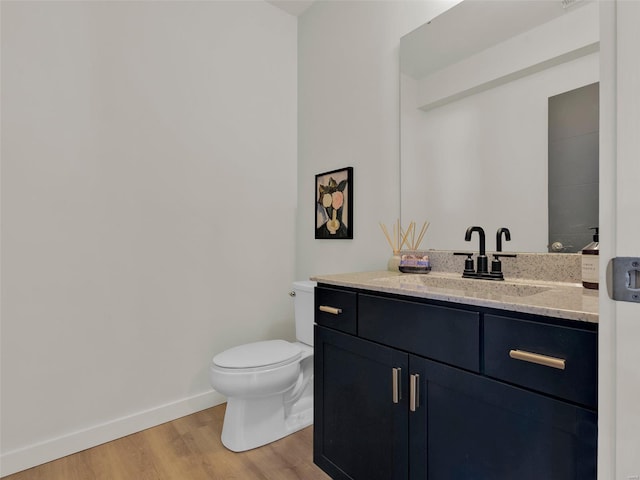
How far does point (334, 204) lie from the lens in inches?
89.9

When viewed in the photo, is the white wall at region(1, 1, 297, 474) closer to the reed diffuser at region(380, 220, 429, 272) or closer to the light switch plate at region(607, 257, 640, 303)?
the reed diffuser at region(380, 220, 429, 272)

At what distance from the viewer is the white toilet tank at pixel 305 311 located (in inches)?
82.7

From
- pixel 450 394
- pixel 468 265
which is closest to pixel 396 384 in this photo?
pixel 450 394

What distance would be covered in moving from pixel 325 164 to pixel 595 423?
1.94m

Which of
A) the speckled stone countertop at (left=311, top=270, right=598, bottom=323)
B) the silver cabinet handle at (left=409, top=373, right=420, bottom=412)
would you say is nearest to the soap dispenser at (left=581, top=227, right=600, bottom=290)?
the speckled stone countertop at (left=311, top=270, right=598, bottom=323)

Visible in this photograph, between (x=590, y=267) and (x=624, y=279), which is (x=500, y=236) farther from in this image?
(x=624, y=279)

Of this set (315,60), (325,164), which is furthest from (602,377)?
(315,60)

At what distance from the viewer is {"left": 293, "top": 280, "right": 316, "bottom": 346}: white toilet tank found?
6.89ft

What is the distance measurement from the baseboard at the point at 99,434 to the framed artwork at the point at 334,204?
1.30 m

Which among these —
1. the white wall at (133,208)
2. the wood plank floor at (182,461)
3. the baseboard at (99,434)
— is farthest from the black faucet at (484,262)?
the baseboard at (99,434)

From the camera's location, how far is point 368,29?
6.81ft

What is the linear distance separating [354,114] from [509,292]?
1.39 meters

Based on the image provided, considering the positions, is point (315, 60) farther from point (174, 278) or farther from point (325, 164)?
point (174, 278)

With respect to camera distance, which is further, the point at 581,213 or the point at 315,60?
the point at 315,60
